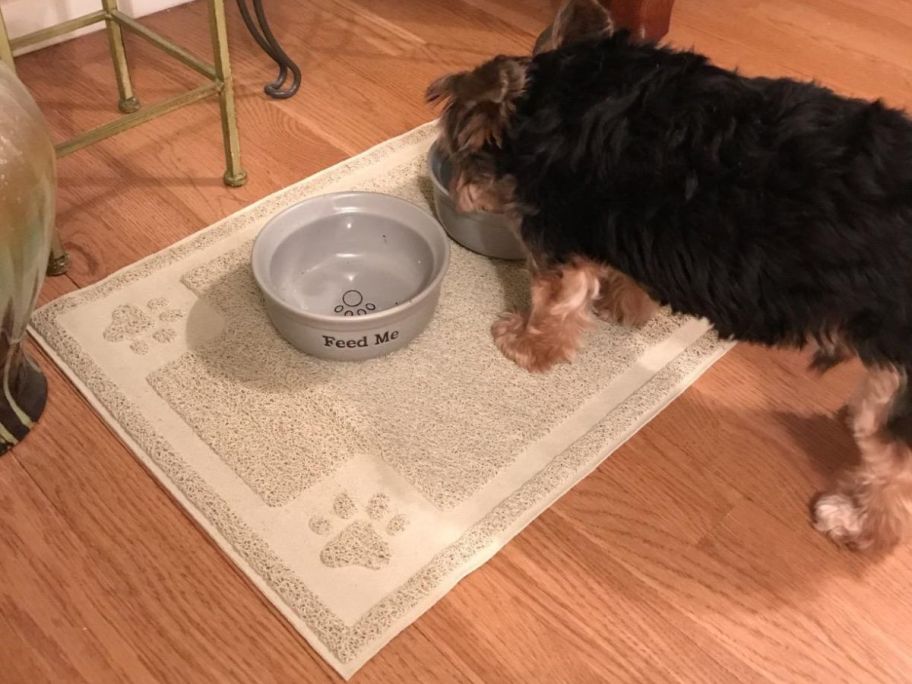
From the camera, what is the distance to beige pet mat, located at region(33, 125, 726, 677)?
3.97ft

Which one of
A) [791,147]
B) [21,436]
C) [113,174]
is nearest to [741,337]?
[791,147]

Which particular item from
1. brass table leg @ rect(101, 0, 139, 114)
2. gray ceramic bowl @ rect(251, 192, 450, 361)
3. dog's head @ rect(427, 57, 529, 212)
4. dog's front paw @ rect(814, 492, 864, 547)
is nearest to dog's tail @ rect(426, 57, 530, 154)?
dog's head @ rect(427, 57, 529, 212)

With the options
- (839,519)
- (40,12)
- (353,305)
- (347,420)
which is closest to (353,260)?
(353,305)

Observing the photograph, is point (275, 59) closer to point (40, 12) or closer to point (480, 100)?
point (40, 12)

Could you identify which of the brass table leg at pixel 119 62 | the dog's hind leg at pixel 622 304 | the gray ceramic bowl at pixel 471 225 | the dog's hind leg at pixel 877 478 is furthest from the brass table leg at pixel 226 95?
the dog's hind leg at pixel 877 478

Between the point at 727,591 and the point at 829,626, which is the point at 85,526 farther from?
the point at 829,626

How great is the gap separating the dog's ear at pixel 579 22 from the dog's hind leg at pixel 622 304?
41 cm

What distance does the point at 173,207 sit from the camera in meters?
1.74

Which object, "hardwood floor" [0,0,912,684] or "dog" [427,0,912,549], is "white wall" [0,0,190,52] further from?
"dog" [427,0,912,549]

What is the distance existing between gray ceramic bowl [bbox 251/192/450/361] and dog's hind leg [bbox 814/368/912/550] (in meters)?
0.68

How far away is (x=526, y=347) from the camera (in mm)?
1486

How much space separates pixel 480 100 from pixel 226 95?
0.67 m

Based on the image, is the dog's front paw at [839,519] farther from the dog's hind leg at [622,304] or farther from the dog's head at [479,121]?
the dog's head at [479,121]

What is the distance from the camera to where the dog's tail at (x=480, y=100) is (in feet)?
3.94
